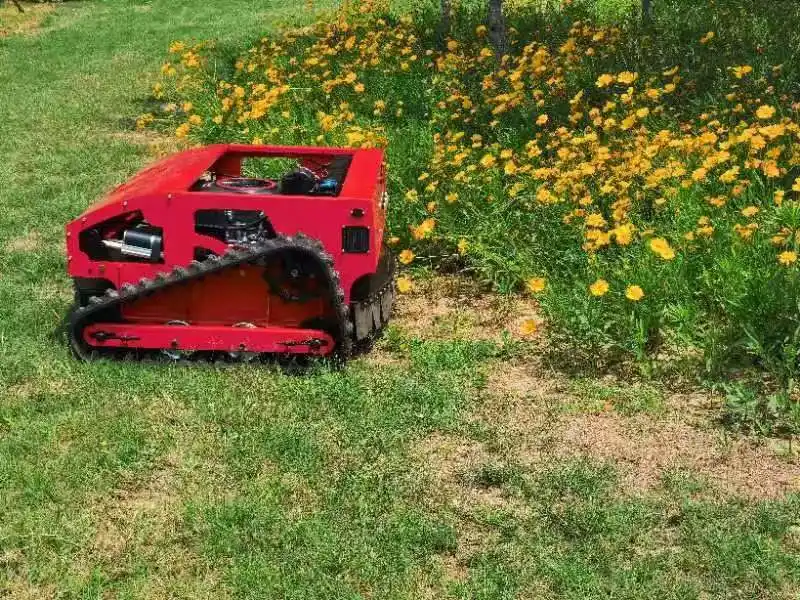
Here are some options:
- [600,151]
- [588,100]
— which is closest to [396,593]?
[600,151]

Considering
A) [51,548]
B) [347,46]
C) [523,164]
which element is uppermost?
[347,46]

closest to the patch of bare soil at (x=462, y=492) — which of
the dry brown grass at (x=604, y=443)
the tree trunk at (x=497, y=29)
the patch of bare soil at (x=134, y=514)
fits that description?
the dry brown grass at (x=604, y=443)

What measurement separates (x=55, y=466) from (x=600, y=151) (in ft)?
11.6

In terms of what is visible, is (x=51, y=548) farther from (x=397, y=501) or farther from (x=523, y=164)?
(x=523, y=164)

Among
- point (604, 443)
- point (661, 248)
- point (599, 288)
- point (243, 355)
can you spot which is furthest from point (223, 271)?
point (661, 248)

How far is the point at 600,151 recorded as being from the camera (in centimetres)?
577

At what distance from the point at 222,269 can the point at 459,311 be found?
157 cm

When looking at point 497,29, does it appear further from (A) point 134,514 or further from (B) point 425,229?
(A) point 134,514

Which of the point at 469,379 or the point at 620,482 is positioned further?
the point at 469,379

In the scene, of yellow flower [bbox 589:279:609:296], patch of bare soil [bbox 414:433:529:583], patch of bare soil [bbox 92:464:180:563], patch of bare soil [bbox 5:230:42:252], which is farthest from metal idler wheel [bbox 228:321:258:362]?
patch of bare soil [bbox 5:230:42:252]

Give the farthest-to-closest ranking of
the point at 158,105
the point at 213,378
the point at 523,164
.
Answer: the point at 158,105 → the point at 523,164 → the point at 213,378

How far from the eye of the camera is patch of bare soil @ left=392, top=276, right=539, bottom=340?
208 inches

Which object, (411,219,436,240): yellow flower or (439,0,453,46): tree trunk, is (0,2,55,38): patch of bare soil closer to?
(439,0,453,46): tree trunk

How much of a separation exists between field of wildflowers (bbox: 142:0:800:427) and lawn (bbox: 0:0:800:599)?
0.36 m
